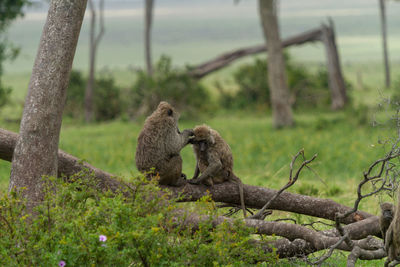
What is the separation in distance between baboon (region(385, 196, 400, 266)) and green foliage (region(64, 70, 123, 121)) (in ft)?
63.4

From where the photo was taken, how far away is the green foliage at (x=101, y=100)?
2352 cm

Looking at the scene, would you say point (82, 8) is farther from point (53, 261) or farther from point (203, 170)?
point (53, 261)

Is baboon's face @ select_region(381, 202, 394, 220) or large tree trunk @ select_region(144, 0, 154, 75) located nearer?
baboon's face @ select_region(381, 202, 394, 220)

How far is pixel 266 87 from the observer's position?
23375 mm

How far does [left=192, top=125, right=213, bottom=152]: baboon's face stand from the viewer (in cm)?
657

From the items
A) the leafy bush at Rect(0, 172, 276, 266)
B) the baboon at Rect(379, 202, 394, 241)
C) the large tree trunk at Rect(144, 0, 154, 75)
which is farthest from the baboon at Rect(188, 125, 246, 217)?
the large tree trunk at Rect(144, 0, 154, 75)

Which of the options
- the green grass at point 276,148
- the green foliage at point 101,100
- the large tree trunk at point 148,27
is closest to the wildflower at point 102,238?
the green grass at point 276,148

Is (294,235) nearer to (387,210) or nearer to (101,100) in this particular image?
(387,210)

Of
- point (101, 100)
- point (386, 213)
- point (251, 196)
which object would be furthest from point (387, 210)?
point (101, 100)

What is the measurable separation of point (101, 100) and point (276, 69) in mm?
7965

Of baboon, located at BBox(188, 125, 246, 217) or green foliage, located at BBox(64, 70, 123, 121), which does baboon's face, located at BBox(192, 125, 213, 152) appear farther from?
green foliage, located at BBox(64, 70, 123, 121)

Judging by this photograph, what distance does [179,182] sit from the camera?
21.2 ft

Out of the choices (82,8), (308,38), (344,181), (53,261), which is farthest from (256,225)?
(308,38)

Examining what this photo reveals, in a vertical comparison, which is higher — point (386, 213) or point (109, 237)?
point (109, 237)
